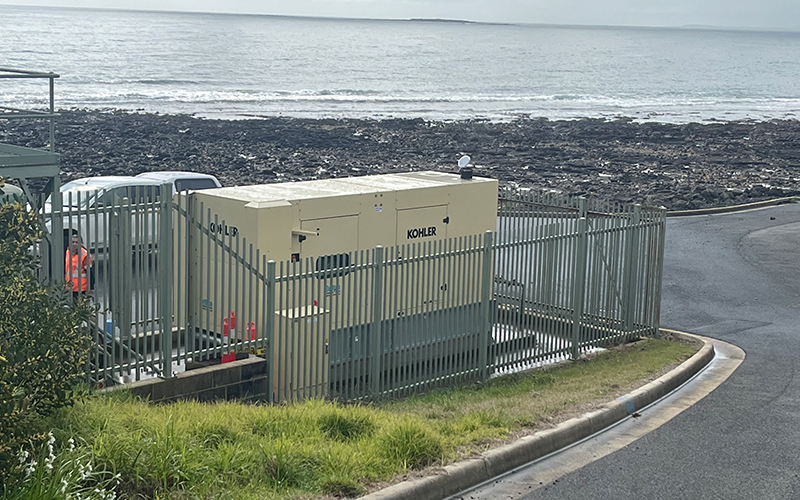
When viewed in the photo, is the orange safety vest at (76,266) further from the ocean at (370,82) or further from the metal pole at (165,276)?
the ocean at (370,82)

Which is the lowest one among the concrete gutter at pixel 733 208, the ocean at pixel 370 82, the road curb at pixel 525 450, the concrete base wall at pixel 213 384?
the road curb at pixel 525 450

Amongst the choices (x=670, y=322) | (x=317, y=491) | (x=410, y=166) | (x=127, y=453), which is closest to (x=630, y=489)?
(x=317, y=491)

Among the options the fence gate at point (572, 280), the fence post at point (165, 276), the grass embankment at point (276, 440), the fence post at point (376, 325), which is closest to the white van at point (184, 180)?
the fence gate at point (572, 280)

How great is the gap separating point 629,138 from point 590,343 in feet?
141

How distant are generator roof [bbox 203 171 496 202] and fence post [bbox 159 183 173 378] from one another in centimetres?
179

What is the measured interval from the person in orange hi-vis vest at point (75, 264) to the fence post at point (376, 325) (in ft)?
9.74

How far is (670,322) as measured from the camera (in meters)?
14.9

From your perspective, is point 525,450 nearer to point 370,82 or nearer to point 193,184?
point 193,184

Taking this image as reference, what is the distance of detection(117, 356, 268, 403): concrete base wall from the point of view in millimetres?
8844

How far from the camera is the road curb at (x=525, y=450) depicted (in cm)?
696

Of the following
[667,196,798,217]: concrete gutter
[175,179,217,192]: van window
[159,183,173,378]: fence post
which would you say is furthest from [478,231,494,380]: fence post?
[667,196,798,217]: concrete gutter

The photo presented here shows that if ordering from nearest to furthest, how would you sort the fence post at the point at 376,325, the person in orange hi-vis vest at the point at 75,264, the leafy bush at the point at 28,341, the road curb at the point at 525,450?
the leafy bush at the point at 28,341 < the road curb at the point at 525,450 < the person in orange hi-vis vest at the point at 75,264 < the fence post at the point at 376,325

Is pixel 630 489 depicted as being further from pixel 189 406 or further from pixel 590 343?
pixel 590 343

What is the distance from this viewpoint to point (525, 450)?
814 centimetres
